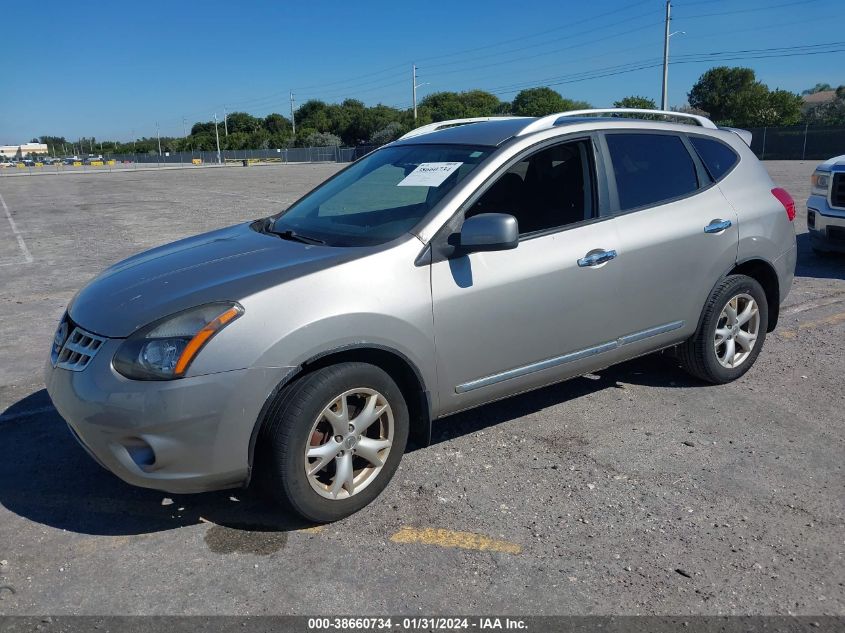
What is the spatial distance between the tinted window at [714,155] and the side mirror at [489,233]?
2064 millimetres

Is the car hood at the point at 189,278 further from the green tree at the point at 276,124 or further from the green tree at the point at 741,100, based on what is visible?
the green tree at the point at 276,124

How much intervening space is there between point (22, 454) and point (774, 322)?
4.99 metres

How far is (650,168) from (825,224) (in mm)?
5227

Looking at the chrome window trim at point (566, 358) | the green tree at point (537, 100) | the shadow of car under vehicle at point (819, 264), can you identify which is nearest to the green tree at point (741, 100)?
the green tree at point (537, 100)

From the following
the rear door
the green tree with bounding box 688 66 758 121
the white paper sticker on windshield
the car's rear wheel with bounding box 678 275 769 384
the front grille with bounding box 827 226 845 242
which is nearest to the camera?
the white paper sticker on windshield

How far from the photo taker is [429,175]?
399 centimetres

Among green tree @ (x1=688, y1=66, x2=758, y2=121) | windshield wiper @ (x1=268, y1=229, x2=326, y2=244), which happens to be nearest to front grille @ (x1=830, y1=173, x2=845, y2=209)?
windshield wiper @ (x1=268, y1=229, x2=326, y2=244)

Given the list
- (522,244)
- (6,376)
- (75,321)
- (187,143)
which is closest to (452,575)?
(522,244)

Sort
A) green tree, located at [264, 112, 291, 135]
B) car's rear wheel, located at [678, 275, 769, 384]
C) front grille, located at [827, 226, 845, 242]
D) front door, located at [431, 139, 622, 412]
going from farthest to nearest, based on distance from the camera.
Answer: green tree, located at [264, 112, 291, 135]
front grille, located at [827, 226, 845, 242]
car's rear wheel, located at [678, 275, 769, 384]
front door, located at [431, 139, 622, 412]

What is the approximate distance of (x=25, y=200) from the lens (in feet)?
85.7

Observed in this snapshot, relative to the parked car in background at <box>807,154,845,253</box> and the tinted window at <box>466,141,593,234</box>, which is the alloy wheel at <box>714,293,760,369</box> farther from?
the parked car in background at <box>807,154,845,253</box>

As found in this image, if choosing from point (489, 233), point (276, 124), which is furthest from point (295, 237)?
point (276, 124)

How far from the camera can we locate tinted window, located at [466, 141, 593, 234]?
3.91 meters

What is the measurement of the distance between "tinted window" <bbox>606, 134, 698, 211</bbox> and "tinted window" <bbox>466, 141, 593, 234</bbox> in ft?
0.76
